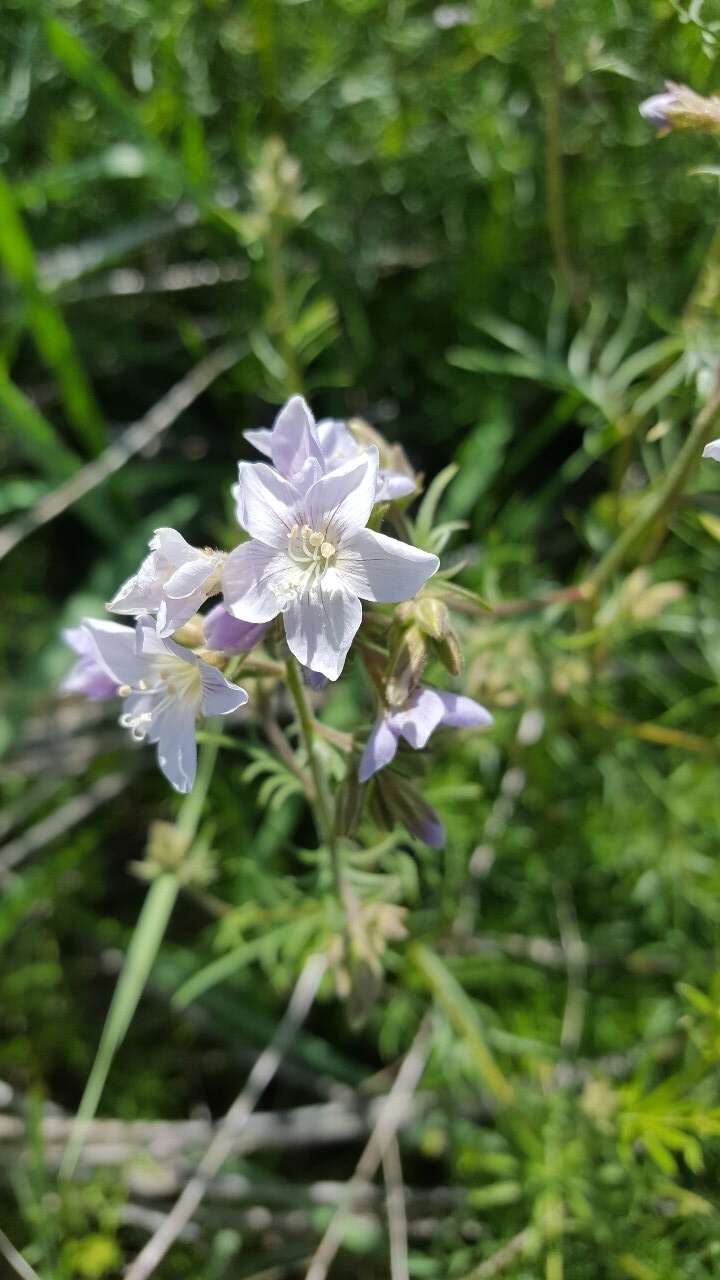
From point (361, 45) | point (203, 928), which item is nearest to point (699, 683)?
point (203, 928)

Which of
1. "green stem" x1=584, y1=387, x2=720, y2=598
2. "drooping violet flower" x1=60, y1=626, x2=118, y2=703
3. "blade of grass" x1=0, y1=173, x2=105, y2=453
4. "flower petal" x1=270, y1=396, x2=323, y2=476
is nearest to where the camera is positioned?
"flower petal" x1=270, y1=396, x2=323, y2=476

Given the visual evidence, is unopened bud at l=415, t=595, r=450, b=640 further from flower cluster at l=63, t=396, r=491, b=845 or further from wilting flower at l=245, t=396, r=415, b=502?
wilting flower at l=245, t=396, r=415, b=502

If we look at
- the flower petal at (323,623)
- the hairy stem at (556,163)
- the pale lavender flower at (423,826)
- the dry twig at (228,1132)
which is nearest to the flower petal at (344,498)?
the flower petal at (323,623)

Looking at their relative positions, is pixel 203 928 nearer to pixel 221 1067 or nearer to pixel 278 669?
pixel 221 1067

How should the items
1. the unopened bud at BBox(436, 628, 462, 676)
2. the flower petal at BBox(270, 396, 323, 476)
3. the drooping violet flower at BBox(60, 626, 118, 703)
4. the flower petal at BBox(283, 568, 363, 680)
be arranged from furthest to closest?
the drooping violet flower at BBox(60, 626, 118, 703)
the unopened bud at BBox(436, 628, 462, 676)
the flower petal at BBox(270, 396, 323, 476)
the flower petal at BBox(283, 568, 363, 680)

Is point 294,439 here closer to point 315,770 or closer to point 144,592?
point 144,592

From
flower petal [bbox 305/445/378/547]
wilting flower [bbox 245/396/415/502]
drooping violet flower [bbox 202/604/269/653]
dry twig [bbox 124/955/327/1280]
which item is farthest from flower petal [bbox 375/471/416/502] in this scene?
dry twig [bbox 124/955/327/1280]

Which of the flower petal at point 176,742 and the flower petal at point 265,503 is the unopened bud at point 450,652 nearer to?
the flower petal at point 265,503
